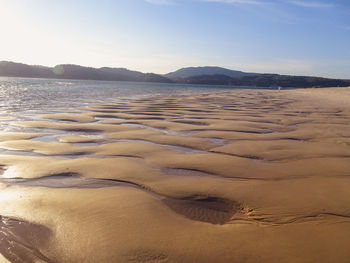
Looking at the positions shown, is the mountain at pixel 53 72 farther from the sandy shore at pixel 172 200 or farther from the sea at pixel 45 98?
the sandy shore at pixel 172 200

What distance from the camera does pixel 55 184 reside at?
4359 mm

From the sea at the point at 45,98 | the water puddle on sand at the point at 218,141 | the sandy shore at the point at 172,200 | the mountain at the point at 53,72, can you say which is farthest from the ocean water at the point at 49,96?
the mountain at the point at 53,72

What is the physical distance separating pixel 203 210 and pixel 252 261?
3.76ft

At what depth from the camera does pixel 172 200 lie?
390 cm

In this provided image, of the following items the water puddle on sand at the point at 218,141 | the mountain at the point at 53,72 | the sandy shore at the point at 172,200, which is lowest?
the sandy shore at the point at 172,200

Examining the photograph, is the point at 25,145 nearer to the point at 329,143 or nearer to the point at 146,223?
the point at 146,223

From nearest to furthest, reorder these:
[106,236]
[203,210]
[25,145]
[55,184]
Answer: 1. [106,236]
2. [203,210]
3. [55,184]
4. [25,145]

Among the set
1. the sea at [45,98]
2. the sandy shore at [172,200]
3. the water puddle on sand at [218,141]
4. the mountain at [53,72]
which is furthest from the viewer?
the mountain at [53,72]

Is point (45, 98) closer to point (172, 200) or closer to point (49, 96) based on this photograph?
point (49, 96)

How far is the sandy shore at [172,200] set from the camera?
2703 mm

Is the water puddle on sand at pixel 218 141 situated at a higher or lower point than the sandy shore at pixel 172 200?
higher

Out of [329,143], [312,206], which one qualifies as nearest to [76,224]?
[312,206]

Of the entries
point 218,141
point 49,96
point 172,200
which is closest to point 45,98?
point 49,96

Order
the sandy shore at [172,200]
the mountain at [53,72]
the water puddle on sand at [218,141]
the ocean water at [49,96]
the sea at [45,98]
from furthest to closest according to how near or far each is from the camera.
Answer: the mountain at [53,72] < the ocean water at [49,96] < the sea at [45,98] < the water puddle on sand at [218,141] < the sandy shore at [172,200]
